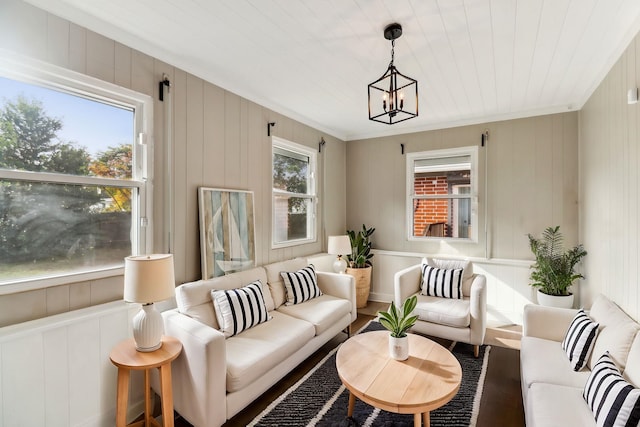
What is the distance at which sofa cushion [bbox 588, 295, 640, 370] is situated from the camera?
1.75 meters

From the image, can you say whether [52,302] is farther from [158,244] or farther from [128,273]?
[158,244]

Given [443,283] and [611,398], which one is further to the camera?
[443,283]

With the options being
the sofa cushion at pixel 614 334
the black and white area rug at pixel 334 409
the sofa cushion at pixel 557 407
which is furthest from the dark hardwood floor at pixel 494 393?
Answer: the sofa cushion at pixel 614 334

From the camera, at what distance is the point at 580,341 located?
202 centimetres

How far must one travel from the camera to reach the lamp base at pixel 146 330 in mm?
Result: 1882

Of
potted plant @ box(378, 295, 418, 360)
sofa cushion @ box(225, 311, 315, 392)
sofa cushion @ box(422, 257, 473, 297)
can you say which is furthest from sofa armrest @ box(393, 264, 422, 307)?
potted plant @ box(378, 295, 418, 360)

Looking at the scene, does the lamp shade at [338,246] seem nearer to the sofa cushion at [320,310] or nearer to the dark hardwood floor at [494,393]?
the sofa cushion at [320,310]

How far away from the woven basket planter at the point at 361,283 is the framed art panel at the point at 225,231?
1.72 metres

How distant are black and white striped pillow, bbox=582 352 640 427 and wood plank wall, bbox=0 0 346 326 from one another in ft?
9.25

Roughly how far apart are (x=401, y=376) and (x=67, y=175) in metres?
2.49

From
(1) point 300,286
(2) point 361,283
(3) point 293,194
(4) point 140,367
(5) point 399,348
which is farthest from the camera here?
(2) point 361,283

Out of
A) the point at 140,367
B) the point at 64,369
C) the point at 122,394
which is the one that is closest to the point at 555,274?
the point at 140,367

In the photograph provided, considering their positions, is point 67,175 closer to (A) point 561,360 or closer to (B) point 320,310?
(B) point 320,310

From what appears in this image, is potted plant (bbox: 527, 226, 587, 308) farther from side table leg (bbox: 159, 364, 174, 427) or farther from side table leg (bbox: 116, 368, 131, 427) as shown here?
side table leg (bbox: 116, 368, 131, 427)
